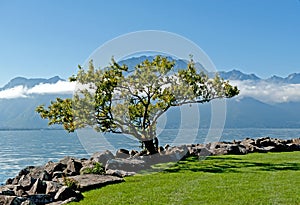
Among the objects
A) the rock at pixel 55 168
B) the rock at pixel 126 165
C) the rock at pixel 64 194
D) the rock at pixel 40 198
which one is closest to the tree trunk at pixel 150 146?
the rock at pixel 126 165

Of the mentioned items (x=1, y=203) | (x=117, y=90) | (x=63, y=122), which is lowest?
(x=1, y=203)

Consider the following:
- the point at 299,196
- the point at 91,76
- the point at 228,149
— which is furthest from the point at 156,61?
the point at 299,196

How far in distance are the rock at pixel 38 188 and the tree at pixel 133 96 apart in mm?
9530

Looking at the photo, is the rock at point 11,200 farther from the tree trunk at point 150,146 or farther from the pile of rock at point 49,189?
the tree trunk at point 150,146

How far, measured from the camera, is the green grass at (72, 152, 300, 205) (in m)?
14.7

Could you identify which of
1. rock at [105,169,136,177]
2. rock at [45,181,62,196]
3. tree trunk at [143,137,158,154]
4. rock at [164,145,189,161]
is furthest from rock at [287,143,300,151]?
rock at [45,181,62,196]

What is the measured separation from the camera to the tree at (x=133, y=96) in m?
26.0

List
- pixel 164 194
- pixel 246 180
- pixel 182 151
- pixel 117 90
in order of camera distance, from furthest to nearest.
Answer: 1. pixel 182 151
2. pixel 117 90
3. pixel 246 180
4. pixel 164 194

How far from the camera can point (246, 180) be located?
18.3m

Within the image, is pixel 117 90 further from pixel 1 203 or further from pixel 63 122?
pixel 1 203

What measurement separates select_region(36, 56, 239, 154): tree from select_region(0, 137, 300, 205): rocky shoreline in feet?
7.68

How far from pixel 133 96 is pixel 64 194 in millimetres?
13066

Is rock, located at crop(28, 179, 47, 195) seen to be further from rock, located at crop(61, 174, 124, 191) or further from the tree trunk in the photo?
the tree trunk

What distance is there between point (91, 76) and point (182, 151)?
8.83m
